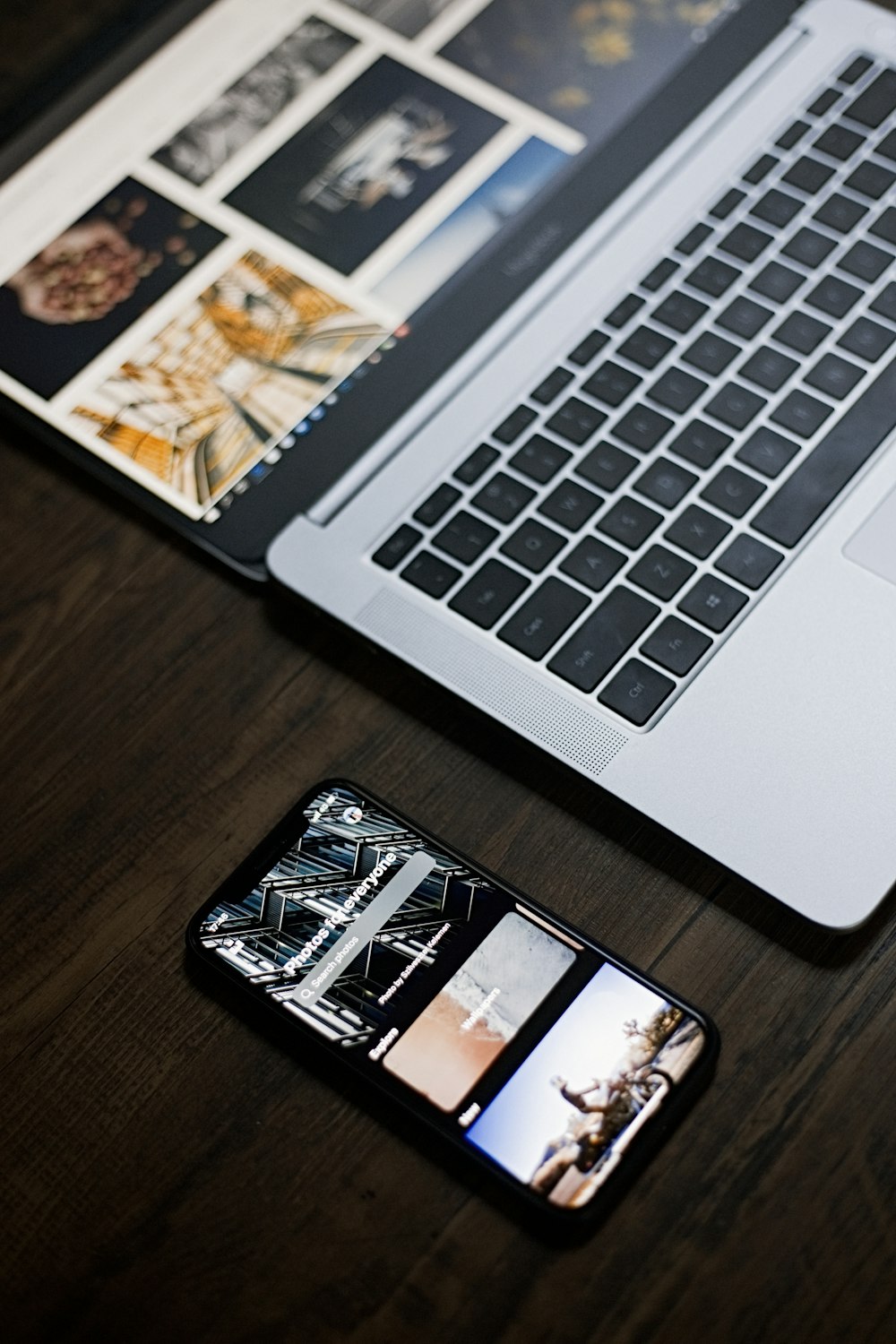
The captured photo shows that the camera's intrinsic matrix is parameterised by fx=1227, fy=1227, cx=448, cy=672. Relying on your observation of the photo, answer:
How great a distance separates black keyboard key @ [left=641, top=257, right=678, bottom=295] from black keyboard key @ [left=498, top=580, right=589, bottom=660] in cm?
22

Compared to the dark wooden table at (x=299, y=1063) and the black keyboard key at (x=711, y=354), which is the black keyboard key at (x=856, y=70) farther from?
the dark wooden table at (x=299, y=1063)

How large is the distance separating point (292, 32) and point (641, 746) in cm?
62

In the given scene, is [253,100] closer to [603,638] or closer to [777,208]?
[777,208]

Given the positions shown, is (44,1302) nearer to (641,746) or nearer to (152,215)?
(641,746)

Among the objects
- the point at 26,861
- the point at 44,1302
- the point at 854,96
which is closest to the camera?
the point at 44,1302

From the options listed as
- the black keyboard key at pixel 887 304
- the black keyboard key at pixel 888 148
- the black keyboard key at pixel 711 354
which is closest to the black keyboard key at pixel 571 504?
the black keyboard key at pixel 711 354

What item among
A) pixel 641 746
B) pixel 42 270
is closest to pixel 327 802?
pixel 641 746

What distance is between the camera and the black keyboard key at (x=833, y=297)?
0.74m

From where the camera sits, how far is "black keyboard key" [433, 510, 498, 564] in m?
0.69

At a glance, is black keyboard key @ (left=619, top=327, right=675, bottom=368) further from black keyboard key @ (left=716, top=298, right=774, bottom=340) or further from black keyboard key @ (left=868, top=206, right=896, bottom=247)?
black keyboard key @ (left=868, top=206, right=896, bottom=247)

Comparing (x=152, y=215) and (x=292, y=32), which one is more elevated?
(x=292, y=32)

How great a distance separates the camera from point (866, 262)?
2.48 ft

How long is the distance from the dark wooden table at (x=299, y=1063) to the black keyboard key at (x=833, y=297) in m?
0.33

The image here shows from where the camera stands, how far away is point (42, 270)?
830 millimetres
